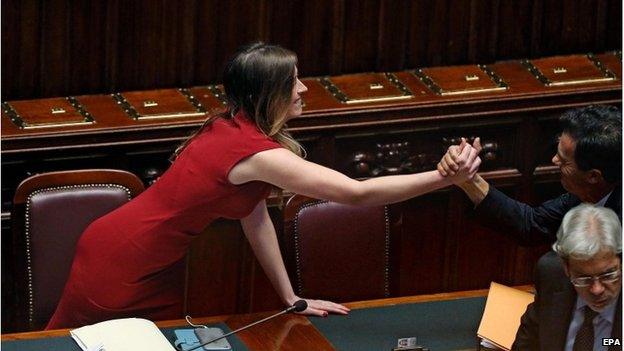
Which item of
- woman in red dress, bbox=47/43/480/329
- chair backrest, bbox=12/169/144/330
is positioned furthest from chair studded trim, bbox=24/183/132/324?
woman in red dress, bbox=47/43/480/329

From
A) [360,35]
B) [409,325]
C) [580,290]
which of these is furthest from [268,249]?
[360,35]

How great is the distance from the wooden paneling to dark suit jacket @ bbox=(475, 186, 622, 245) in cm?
177

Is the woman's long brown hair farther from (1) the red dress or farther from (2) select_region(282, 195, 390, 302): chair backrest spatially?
(2) select_region(282, 195, 390, 302): chair backrest

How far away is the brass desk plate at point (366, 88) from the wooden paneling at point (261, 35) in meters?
0.07

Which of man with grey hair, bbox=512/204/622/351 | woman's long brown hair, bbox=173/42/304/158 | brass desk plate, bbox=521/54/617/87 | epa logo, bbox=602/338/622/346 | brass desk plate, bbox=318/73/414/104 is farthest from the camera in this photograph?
brass desk plate, bbox=521/54/617/87

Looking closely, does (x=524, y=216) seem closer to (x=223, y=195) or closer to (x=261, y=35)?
(x=223, y=195)

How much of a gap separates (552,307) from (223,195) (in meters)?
1.00

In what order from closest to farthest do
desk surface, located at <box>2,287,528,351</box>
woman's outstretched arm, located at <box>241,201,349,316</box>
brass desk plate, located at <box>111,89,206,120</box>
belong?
1. desk surface, located at <box>2,287,528,351</box>
2. woman's outstretched arm, located at <box>241,201,349,316</box>
3. brass desk plate, located at <box>111,89,206,120</box>

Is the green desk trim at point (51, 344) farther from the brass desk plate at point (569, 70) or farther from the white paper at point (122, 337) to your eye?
the brass desk plate at point (569, 70)

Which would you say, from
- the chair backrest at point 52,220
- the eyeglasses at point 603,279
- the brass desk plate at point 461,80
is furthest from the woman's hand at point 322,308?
the brass desk plate at point 461,80

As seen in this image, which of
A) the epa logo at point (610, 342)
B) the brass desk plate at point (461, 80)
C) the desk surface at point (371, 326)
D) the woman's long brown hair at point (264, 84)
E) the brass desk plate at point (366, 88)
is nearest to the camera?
the epa logo at point (610, 342)

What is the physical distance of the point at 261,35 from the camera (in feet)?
19.9

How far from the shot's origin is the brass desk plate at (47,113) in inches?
220

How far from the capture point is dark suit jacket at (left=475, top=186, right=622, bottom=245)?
452 centimetres
